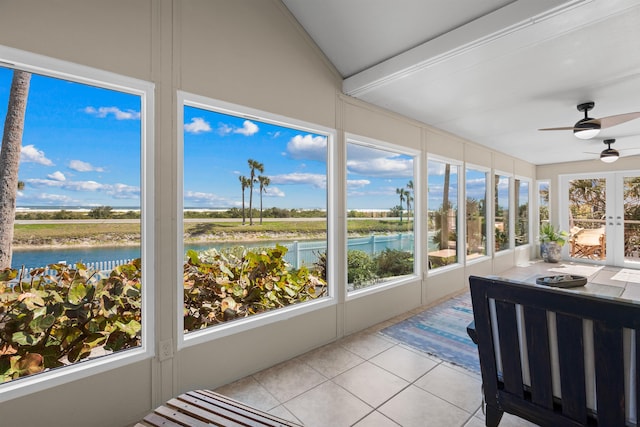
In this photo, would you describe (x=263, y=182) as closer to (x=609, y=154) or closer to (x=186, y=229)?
(x=186, y=229)

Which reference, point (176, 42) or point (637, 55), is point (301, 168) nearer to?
point (176, 42)

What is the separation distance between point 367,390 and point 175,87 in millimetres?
2527

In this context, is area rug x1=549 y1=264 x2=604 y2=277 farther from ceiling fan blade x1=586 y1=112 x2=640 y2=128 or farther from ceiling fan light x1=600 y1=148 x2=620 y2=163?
ceiling fan blade x1=586 y1=112 x2=640 y2=128

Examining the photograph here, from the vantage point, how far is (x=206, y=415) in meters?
1.28

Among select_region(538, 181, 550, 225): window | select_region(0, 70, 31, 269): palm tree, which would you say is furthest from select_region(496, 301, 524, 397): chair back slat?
select_region(538, 181, 550, 225): window

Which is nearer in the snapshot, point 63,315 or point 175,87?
point 63,315

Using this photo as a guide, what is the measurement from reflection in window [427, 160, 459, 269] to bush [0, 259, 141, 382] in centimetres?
356

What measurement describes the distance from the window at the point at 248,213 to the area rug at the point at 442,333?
0.99m

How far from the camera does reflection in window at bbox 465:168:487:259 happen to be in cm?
511

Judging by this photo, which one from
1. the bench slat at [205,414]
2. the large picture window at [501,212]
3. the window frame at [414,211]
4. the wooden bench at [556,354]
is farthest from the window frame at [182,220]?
the large picture window at [501,212]

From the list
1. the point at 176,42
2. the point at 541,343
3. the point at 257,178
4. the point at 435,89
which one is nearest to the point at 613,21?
the point at 435,89

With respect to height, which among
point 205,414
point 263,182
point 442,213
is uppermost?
point 263,182

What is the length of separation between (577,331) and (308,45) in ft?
9.28

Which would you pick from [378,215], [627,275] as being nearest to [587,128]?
[378,215]
